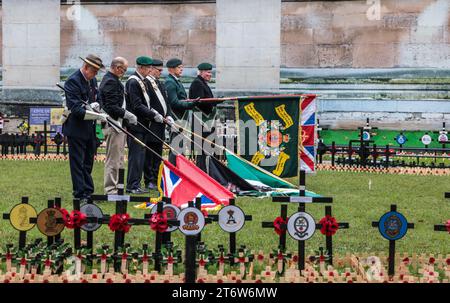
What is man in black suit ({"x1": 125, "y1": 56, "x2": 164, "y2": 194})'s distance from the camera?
639 inches

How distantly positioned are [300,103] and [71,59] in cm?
1548

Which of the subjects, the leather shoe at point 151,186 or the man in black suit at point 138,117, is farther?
the leather shoe at point 151,186

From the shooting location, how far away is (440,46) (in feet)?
94.5

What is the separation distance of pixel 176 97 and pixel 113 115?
2.25m

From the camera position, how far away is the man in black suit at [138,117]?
16219 mm

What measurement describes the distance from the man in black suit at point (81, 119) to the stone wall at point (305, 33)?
15.8 meters

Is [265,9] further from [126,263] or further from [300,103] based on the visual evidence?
[126,263]

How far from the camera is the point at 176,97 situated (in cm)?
1745

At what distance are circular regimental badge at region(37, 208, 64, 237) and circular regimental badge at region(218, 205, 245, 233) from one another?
138cm

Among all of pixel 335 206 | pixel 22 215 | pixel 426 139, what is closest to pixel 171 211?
pixel 22 215

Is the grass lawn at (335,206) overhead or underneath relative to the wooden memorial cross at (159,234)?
underneath

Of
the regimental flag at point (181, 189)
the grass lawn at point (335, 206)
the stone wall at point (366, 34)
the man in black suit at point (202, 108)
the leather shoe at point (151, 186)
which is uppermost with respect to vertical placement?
the stone wall at point (366, 34)

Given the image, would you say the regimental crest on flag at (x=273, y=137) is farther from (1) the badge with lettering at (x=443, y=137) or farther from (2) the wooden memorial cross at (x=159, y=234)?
(2) the wooden memorial cross at (x=159, y=234)

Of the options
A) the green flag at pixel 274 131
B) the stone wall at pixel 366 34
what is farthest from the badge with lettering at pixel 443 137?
the green flag at pixel 274 131
